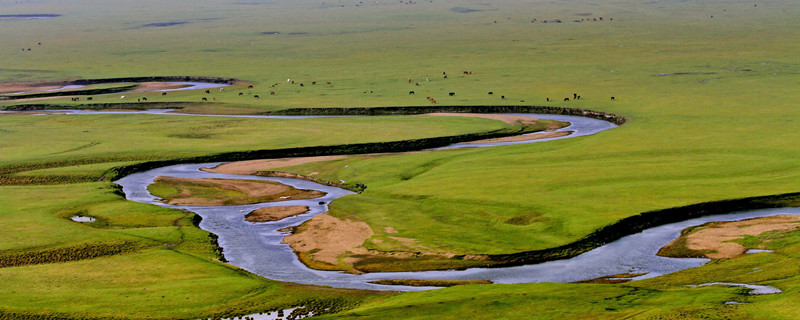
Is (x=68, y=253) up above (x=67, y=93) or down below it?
below

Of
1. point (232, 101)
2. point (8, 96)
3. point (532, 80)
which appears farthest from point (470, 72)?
point (8, 96)

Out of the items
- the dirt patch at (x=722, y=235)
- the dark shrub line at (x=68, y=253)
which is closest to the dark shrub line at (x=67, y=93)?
the dark shrub line at (x=68, y=253)

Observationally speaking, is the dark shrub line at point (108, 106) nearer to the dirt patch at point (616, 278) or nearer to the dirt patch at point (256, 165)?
the dirt patch at point (256, 165)

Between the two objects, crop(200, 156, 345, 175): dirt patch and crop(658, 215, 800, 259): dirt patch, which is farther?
crop(200, 156, 345, 175): dirt patch

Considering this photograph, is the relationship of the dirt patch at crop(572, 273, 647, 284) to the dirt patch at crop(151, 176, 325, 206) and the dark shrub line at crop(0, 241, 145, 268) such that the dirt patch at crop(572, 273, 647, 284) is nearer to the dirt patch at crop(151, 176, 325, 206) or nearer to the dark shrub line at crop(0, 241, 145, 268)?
the dark shrub line at crop(0, 241, 145, 268)

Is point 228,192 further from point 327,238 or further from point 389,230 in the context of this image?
point 389,230

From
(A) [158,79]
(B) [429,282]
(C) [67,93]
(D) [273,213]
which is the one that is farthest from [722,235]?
(A) [158,79]

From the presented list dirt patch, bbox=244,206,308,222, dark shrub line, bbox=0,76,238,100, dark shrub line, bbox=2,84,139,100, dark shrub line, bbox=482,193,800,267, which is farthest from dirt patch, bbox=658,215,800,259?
dark shrub line, bbox=2,84,139,100
